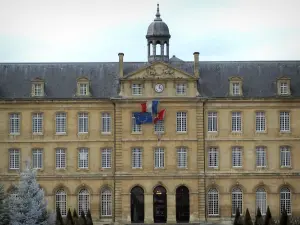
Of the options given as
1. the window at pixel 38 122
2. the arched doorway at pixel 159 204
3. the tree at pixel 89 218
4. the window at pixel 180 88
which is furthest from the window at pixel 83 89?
the tree at pixel 89 218

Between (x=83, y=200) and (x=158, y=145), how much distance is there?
7.21m

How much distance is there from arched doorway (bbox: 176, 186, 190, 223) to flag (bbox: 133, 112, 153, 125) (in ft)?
18.9

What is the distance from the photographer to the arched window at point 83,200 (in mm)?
65688

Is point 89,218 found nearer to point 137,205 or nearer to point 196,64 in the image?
point 137,205

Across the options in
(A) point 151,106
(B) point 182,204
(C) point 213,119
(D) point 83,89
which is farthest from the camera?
(D) point 83,89

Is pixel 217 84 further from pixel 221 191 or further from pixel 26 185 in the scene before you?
pixel 26 185

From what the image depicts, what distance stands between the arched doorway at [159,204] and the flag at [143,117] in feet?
17.0

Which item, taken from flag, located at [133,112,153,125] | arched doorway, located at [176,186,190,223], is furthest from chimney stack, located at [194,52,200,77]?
arched doorway, located at [176,186,190,223]

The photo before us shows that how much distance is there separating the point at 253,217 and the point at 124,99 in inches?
529

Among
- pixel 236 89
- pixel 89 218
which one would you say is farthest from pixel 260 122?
pixel 89 218

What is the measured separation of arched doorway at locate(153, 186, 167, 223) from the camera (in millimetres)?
65062

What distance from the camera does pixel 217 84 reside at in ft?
220

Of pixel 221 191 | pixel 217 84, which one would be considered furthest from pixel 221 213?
pixel 217 84

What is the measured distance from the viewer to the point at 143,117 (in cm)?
6519
